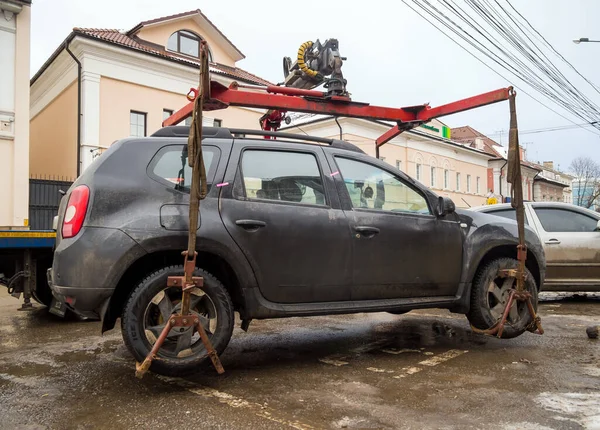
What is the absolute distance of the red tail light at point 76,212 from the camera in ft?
12.0

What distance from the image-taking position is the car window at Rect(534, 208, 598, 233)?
824 centimetres

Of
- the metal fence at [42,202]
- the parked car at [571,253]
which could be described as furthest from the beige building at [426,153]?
the parked car at [571,253]

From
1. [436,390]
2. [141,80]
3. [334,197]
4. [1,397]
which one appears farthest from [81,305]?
[141,80]

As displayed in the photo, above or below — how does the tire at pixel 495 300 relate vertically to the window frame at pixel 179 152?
below

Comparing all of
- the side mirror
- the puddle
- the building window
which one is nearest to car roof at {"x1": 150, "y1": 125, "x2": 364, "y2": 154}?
the side mirror

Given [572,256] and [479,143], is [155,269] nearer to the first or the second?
[572,256]

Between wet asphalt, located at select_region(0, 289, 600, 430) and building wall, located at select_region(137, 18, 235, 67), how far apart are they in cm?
1727

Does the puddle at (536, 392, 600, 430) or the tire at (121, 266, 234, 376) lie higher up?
the tire at (121, 266, 234, 376)

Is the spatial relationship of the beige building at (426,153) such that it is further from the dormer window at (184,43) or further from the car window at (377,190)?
the car window at (377,190)

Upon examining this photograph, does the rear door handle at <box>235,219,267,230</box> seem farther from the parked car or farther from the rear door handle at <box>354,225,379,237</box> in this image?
the parked car

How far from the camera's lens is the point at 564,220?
8312mm

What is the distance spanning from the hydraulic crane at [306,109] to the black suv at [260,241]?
0.53 feet

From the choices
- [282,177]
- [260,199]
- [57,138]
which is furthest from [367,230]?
[57,138]

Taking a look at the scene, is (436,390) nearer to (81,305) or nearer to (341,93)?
(81,305)
